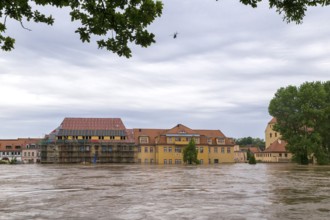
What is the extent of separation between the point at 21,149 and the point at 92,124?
1444 inches

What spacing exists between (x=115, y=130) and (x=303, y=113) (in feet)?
157

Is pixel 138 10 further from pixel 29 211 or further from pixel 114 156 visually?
pixel 114 156

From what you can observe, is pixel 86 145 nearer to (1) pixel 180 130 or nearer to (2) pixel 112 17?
(1) pixel 180 130

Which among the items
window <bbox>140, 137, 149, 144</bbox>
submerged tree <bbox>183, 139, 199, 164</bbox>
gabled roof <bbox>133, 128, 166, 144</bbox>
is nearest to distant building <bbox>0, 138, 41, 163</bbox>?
gabled roof <bbox>133, 128, 166, 144</bbox>

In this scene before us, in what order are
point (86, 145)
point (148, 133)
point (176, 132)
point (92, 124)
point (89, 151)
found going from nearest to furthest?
point (176, 132) < point (89, 151) < point (86, 145) < point (148, 133) < point (92, 124)

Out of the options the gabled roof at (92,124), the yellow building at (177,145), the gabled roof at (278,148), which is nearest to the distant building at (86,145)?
the gabled roof at (92,124)

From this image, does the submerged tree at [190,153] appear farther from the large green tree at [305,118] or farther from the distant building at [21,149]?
the distant building at [21,149]

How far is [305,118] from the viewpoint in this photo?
235 feet

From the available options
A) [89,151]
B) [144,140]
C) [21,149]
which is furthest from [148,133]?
[21,149]

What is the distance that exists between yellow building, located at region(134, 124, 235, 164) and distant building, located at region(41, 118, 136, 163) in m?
3.16

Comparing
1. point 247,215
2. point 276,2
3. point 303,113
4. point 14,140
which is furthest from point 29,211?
point 14,140

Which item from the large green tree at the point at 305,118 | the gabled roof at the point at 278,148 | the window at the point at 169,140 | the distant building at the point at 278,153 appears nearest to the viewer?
the large green tree at the point at 305,118

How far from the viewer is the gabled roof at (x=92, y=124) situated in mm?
100744

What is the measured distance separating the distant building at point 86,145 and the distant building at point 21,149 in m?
25.5
